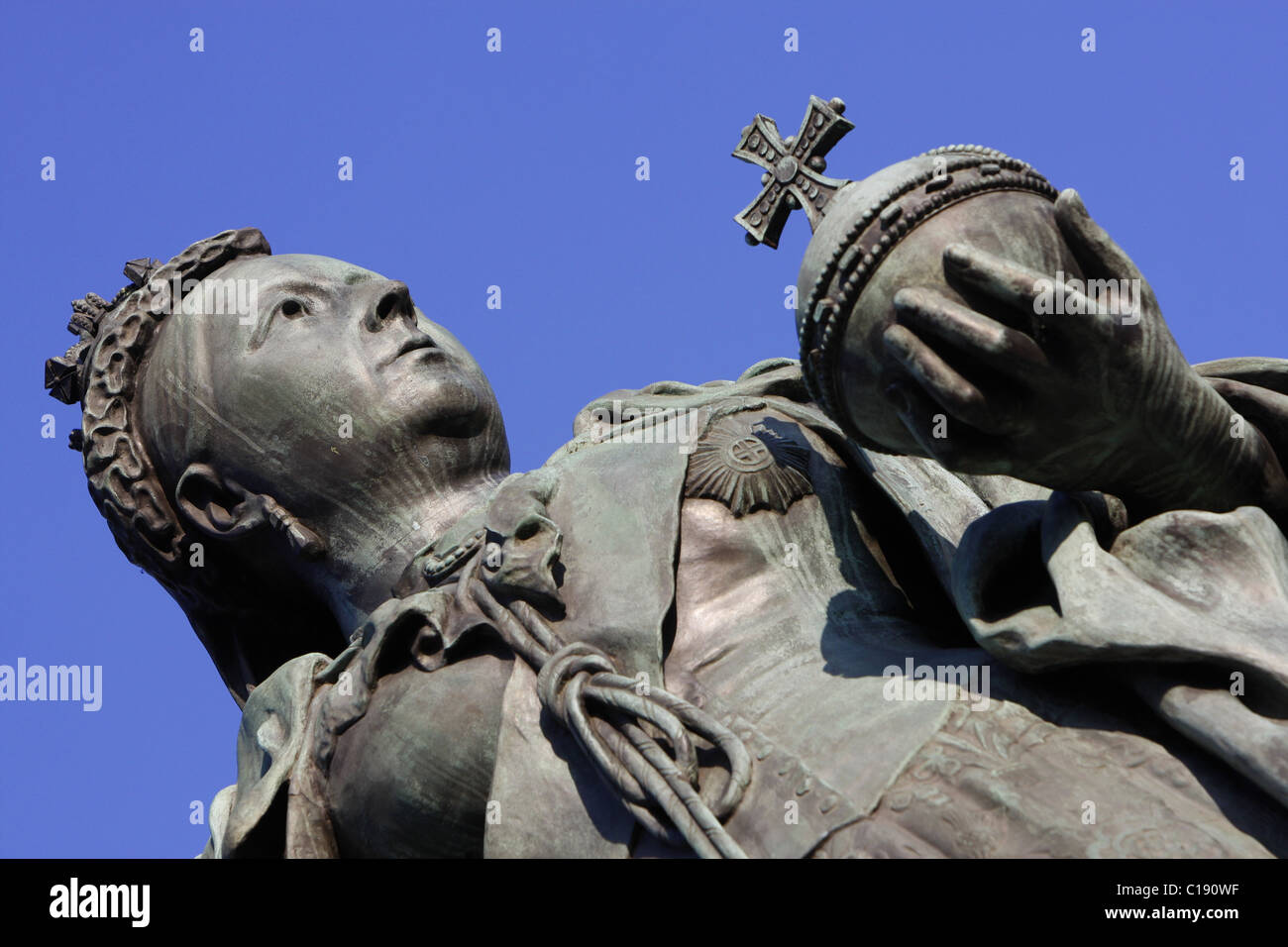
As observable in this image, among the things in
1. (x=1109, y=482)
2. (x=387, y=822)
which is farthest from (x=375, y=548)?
(x=1109, y=482)

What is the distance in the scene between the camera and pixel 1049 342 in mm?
5141

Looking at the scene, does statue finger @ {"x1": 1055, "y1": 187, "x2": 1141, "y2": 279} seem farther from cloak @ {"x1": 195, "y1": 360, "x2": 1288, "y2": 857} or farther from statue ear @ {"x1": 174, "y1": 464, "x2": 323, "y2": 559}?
statue ear @ {"x1": 174, "y1": 464, "x2": 323, "y2": 559}

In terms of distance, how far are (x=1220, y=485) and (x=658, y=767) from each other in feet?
5.84

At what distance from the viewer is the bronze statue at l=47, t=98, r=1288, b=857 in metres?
5.18

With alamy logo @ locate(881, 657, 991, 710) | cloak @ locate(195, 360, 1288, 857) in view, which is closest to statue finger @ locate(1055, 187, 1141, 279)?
cloak @ locate(195, 360, 1288, 857)

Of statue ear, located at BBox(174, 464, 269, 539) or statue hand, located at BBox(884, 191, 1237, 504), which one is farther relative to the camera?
statue ear, located at BBox(174, 464, 269, 539)

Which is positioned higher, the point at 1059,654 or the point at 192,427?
the point at 192,427

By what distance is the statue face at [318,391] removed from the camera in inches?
288

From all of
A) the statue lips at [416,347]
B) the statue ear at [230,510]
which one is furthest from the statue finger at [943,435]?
the statue ear at [230,510]

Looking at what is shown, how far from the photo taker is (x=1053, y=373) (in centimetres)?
514
